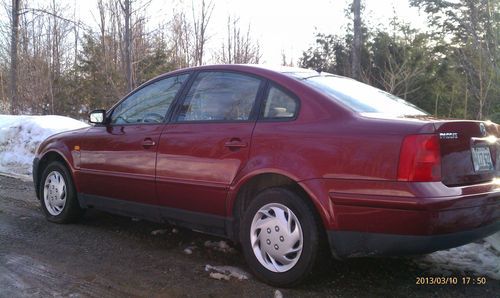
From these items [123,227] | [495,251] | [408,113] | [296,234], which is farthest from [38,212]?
[495,251]

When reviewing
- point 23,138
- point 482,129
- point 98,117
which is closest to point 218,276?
point 482,129

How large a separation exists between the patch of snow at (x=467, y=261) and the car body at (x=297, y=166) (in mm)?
634

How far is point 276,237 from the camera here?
362 cm

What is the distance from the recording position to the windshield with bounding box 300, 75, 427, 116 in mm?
3688

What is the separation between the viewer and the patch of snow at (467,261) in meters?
4.00

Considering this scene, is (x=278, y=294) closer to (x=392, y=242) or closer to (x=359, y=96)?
(x=392, y=242)

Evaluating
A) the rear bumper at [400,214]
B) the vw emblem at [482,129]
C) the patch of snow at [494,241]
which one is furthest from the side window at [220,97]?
the patch of snow at [494,241]

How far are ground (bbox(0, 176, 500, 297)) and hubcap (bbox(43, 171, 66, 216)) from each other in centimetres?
21

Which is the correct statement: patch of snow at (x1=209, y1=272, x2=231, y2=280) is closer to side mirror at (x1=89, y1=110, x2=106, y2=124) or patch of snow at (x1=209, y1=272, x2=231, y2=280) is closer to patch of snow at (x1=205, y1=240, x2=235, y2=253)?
patch of snow at (x1=205, y1=240, x2=235, y2=253)

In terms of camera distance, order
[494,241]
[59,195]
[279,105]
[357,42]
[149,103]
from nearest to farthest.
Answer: [279,105] < [494,241] < [149,103] < [59,195] < [357,42]

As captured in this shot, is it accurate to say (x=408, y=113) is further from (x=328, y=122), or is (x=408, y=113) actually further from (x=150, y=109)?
(x=150, y=109)

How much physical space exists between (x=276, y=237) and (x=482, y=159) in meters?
1.53

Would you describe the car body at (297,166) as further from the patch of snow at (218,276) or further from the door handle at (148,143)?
the patch of snow at (218,276)
